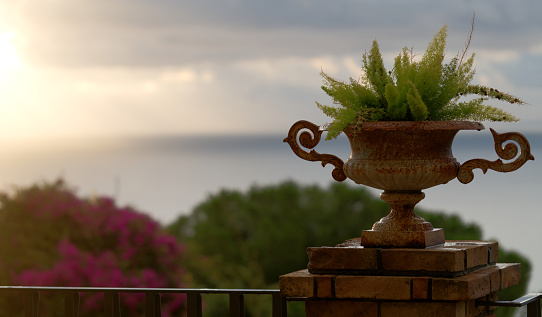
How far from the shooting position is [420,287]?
3.16 m

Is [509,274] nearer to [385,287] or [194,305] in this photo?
[385,287]

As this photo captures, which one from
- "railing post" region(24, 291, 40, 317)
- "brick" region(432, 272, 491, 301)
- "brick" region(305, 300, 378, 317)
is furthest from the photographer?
"railing post" region(24, 291, 40, 317)

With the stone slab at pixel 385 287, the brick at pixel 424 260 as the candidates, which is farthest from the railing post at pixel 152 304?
the brick at pixel 424 260

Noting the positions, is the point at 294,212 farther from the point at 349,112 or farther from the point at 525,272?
the point at 349,112

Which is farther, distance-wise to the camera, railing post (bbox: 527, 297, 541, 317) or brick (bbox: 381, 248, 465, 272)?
railing post (bbox: 527, 297, 541, 317)

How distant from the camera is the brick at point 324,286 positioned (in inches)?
128

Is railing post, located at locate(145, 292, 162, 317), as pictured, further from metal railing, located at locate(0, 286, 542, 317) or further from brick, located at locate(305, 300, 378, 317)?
brick, located at locate(305, 300, 378, 317)

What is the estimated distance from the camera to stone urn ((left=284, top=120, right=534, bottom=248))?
3.25 m

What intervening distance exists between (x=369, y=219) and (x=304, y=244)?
134cm

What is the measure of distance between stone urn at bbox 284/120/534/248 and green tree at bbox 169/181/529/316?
1207 cm

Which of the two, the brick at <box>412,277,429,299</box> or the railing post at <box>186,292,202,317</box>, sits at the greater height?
the brick at <box>412,277,429,299</box>

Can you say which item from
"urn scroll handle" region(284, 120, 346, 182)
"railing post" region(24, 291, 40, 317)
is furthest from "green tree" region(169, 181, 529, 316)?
"urn scroll handle" region(284, 120, 346, 182)

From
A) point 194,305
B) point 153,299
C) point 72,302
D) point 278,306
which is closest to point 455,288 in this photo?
point 278,306

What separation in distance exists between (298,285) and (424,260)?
49cm
